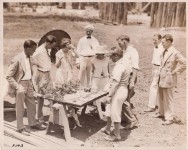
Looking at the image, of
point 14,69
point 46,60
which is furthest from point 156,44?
point 14,69

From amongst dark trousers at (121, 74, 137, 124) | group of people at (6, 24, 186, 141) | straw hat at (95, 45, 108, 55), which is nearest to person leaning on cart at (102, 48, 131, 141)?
group of people at (6, 24, 186, 141)

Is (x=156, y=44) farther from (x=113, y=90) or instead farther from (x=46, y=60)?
(x=46, y=60)

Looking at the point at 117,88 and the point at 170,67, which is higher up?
the point at 170,67

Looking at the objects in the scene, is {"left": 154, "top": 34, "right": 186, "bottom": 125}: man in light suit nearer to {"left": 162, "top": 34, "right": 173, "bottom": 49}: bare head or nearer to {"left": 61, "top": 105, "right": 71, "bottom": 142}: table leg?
{"left": 162, "top": 34, "right": 173, "bottom": 49}: bare head

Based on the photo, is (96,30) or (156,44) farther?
(96,30)

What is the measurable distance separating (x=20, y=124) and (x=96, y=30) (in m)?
1.98

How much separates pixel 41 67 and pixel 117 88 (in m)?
1.04

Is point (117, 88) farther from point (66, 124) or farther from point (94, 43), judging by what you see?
point (94, 43)

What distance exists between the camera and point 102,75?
16.8ft

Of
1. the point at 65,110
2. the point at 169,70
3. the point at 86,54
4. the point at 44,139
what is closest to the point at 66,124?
the point at 65,110

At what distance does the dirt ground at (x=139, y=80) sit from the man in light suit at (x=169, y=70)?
13 cm

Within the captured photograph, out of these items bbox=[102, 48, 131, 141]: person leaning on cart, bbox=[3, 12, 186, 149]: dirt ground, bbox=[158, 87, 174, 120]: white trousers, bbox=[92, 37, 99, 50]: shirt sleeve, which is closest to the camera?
bbox=[102, 48, 131, 141]: person leaning on cart

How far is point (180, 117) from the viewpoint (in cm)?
495

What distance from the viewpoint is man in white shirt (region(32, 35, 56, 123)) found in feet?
15.4
